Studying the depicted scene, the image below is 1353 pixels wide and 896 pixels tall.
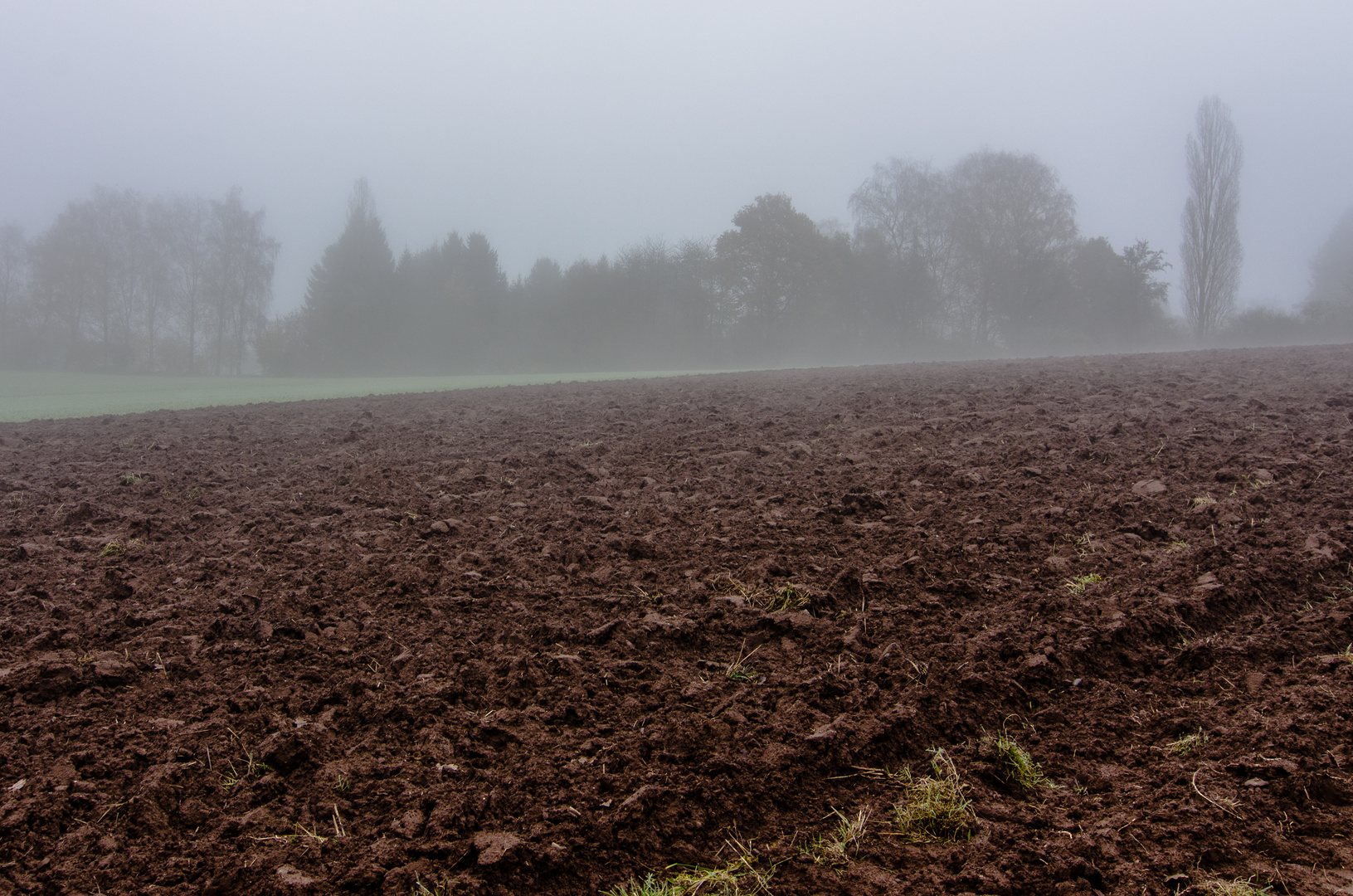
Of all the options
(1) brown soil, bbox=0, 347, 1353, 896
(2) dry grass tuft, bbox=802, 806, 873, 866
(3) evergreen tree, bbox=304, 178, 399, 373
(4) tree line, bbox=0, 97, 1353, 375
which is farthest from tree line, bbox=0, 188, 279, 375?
(2) dry grass tuft, bbox=802, 806, 873, 866

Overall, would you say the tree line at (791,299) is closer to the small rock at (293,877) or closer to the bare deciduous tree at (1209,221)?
the bare deciduous tree at (1209,221)

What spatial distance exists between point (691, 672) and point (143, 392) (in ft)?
98.6

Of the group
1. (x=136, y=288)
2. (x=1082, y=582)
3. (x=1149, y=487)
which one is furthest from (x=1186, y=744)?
(x=136, y=288)

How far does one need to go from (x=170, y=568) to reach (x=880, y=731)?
4.26 m

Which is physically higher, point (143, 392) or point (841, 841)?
point (143, 392)

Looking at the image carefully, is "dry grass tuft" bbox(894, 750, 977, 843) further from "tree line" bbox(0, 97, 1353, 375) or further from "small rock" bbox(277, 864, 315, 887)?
"tree line" bbox(0, 97, 1353, 375)

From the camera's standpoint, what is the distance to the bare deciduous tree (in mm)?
37812

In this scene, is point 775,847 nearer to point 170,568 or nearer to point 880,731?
point 880,731

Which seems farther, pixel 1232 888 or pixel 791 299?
pixel 791 299

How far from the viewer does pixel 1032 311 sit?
4175 centimetres

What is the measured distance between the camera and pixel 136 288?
48000mm

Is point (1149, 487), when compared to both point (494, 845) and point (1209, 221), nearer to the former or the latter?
point (494, 845)

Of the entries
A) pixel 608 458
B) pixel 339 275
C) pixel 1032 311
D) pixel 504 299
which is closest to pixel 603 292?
pixel 504 299

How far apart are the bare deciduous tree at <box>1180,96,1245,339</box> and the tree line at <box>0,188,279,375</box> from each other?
189ft
